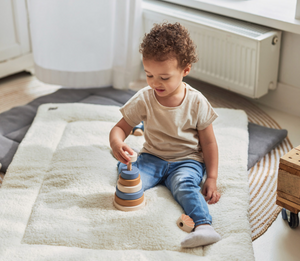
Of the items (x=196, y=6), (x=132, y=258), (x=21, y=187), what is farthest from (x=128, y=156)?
(x=196, y=6)

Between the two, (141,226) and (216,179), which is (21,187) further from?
(216,179)

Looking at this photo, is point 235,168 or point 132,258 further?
point 235,168

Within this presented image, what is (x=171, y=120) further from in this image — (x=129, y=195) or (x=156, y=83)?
(x=129, y=195)

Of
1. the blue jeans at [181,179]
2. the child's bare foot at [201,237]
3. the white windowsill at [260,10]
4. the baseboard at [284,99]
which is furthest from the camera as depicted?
the baseboard at [284,99]

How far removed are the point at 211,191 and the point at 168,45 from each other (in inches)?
19.5

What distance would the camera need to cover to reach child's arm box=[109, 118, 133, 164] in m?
1.19

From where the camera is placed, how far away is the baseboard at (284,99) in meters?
2.03

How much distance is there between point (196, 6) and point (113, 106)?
78cm

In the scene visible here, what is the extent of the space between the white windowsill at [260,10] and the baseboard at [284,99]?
333 millimetres

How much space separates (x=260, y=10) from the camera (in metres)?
1.99

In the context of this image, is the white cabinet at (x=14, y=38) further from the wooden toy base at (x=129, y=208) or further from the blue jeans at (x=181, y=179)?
the wooden toy base at (x=129, y=208)

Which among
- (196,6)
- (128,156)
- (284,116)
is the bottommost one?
(284,116)

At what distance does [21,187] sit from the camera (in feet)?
4.49

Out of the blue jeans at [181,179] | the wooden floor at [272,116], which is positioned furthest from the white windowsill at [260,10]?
the blue jeans at [181,179]
